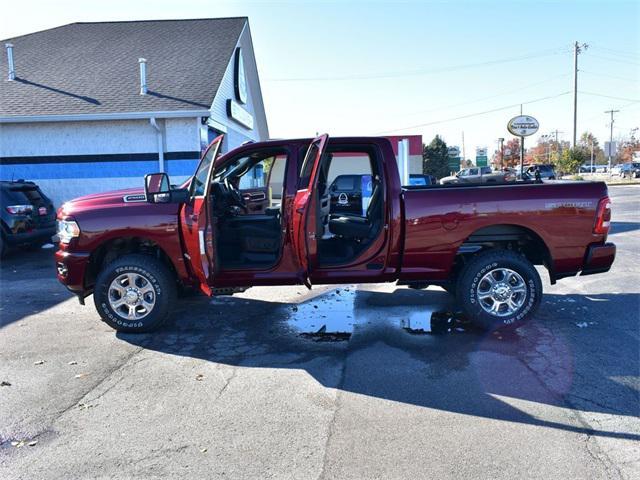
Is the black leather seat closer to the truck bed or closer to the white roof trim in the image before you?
the truck bed

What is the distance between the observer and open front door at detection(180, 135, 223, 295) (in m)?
5.00

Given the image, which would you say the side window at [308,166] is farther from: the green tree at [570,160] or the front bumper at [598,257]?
the green tree at [570,160]

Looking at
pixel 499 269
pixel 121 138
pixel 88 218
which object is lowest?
pixel 499 269

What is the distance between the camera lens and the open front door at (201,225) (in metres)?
5.00

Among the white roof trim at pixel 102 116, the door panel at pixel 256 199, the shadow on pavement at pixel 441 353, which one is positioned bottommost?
the shadow on pavement at pixel 441 353

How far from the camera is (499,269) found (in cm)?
526

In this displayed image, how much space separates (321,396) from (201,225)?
82.4 inches

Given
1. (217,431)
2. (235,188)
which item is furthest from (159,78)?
(217,431)

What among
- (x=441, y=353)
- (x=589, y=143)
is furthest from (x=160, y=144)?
(x=589, y=143)

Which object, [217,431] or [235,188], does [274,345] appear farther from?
[235,188]

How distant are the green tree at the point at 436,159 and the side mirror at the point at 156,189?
45.5 meters

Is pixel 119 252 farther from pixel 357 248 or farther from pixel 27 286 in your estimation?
pixel 27 286

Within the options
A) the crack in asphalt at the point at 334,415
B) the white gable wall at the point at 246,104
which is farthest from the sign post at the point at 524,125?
the crack in asphalt at the point at 334,415

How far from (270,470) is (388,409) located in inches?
42.2
